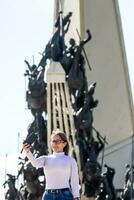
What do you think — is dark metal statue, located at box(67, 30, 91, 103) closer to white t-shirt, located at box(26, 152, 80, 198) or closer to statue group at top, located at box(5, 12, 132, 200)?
statue group at top, located at box(5, 12, 132, 200)

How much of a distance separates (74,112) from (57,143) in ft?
28.8

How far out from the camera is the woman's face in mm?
3443

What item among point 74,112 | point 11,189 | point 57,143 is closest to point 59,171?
point 57,143

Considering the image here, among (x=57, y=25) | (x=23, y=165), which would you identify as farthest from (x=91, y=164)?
(x=57, y=25)

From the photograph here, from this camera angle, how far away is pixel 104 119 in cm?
2325

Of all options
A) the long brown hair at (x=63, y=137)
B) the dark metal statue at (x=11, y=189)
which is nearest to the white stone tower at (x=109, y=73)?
the dark metal statue at (x=11, y=189)

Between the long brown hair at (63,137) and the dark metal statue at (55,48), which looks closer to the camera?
the long brown hair at (63,137)

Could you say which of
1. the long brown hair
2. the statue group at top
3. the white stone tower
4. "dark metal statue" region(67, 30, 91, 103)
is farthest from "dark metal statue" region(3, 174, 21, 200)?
the long brown hair

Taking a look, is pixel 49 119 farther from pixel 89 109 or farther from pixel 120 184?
pixel 120 184

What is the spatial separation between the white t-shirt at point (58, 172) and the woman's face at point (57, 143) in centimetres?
5

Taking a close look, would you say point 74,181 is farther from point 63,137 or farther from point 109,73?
point 109,73

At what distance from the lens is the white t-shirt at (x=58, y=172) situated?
342 centimetres

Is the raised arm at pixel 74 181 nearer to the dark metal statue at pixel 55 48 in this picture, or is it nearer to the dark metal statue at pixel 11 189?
the dark metal statue at pixel 55 48

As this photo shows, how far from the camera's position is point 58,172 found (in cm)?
342
